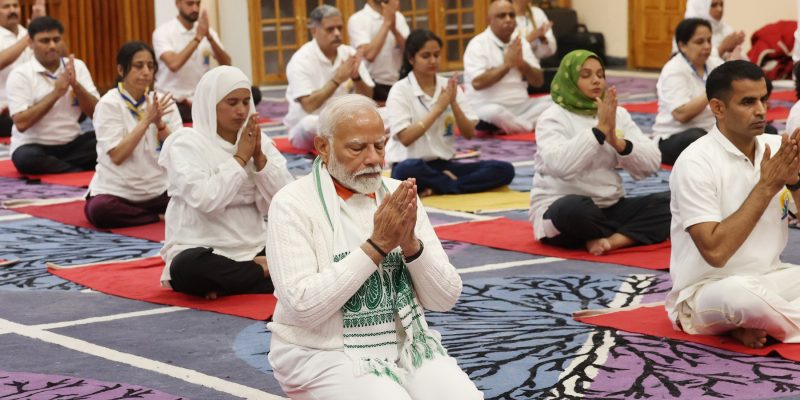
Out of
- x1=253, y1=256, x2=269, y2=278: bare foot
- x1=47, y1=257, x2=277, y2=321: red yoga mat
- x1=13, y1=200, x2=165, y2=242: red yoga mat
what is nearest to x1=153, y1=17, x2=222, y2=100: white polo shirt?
x1=13, y1=200, x2=165, y2=242: red yoga mat

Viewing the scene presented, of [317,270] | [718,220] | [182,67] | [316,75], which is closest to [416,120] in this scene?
[316,75]

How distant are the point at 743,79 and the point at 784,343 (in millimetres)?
810

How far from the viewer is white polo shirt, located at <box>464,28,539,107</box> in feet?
33.0

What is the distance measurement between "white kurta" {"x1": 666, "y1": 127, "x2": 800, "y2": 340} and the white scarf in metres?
1.21

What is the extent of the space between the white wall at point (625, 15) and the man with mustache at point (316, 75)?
5141mm

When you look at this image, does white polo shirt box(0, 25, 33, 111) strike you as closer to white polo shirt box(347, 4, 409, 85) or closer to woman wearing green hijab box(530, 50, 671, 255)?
white polo shirt box(347, 4, 409, 85)

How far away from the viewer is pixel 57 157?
28.3 ft

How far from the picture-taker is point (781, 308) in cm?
416

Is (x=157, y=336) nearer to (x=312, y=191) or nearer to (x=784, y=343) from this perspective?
(x=312, y=191)

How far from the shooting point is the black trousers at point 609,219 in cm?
584

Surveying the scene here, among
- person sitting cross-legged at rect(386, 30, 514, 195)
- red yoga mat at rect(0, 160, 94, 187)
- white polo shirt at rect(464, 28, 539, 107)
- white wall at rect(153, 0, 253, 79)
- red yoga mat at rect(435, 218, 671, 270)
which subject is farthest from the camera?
white wall at rect(153, 0, 253, 79)

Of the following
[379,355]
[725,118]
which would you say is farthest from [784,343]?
[379,355]

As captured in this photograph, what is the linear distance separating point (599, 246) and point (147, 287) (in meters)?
1.84

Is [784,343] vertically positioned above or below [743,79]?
below
